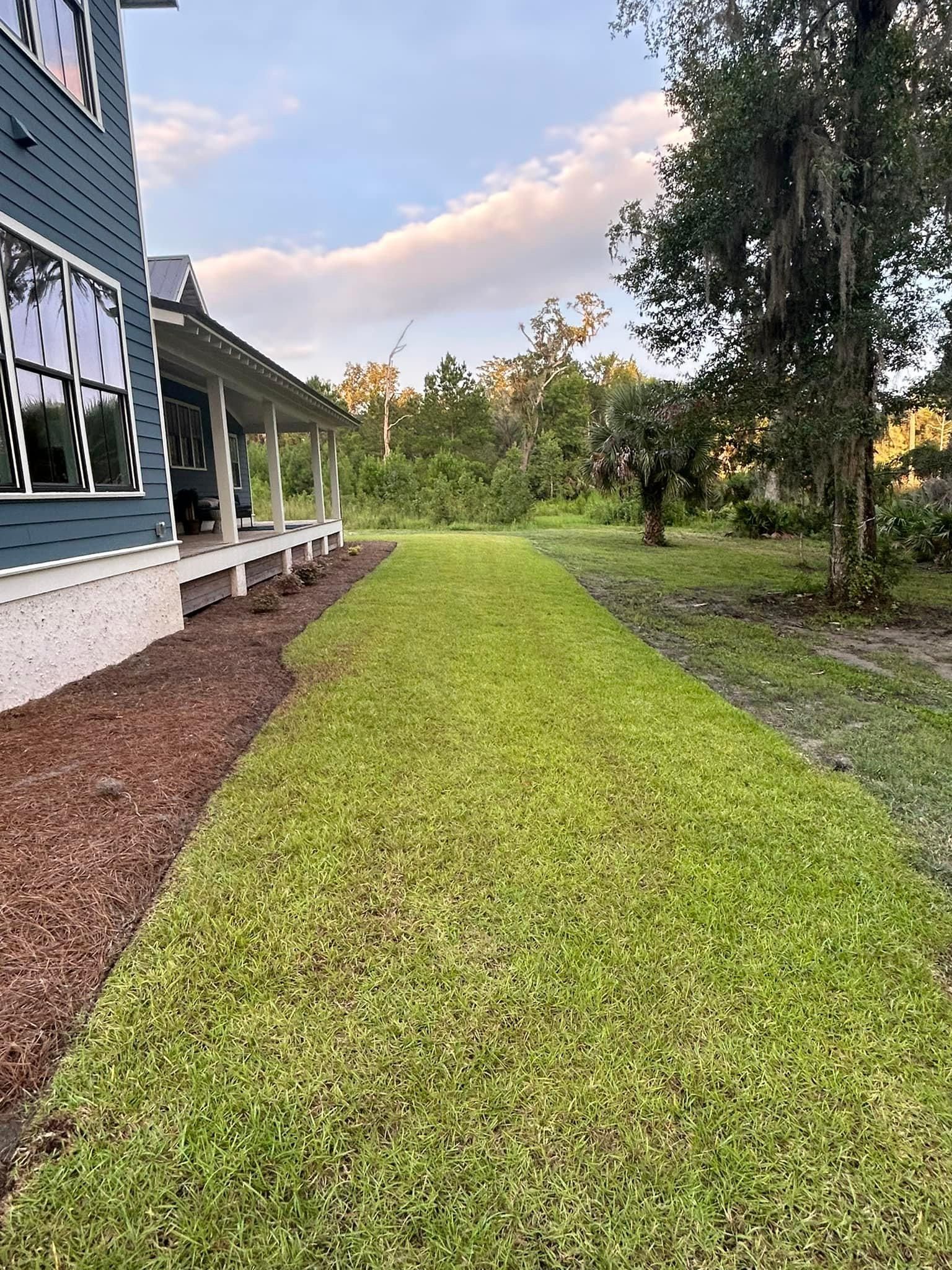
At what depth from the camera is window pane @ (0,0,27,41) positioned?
13.4ft

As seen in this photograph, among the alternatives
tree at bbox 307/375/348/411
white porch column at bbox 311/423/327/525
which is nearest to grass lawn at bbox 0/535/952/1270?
white porch column at bbox 311/423/327/525

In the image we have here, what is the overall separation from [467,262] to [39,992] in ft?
98.6

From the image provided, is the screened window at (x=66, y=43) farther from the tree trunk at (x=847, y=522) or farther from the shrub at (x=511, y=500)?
the shrub at (x=511, y=500)

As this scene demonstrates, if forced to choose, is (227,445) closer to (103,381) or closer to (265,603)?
(265,603)

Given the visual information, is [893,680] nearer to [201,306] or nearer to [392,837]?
[392,837]

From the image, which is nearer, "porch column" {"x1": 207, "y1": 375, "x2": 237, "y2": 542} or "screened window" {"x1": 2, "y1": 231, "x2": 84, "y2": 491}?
"screened window" {"x1": 2, "y1": 231, "x2": 84, "y2": 491}

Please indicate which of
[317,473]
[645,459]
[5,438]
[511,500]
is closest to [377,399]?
[511,500]

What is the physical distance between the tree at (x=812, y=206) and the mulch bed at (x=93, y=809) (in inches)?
261

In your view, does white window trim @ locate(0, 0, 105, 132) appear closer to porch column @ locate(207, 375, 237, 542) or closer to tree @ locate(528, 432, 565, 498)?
porch column @ locate(207, 375, 237, 542)

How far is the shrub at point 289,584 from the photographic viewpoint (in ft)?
29.0

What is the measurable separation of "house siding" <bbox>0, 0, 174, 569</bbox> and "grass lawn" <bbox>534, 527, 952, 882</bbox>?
16.9 ft

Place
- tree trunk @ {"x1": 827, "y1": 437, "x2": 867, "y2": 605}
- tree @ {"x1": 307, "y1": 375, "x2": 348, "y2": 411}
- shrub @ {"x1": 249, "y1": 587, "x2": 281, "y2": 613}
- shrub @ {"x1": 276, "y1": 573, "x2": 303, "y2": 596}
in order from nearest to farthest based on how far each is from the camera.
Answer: tree trunk @ {"x1": 827, "y1": 437, "x2": 867, "y2": 605}, shrub @ {"x1": 249, "y1": 587, "x2": 281, "y2": 613}, shrub @ {"x1": 276, "y1": 573, "x2": 303, "y2": 596}, tree @ {"x1": 307, "y1": 375, "x2": 348, "y2": 411}

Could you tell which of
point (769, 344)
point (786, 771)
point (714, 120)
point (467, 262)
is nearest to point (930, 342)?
point (769, 344)

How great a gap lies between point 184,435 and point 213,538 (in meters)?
2.78
